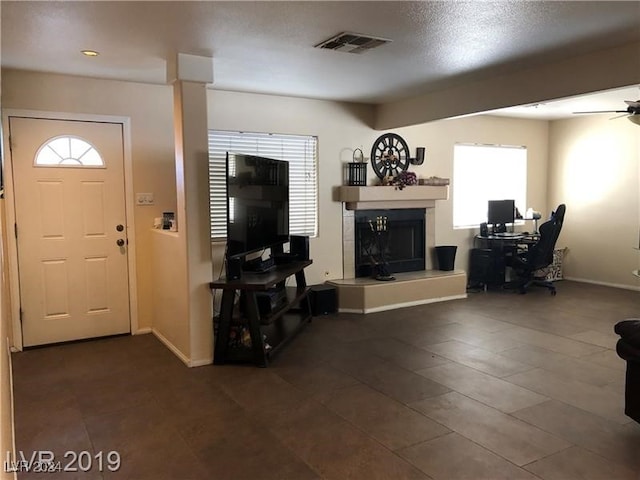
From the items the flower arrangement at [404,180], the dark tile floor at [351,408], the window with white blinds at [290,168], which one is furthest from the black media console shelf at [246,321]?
the flower arrangement at [404,180]

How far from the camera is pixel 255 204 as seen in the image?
4.43m

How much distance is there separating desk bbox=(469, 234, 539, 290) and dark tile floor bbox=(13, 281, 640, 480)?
2018 mm

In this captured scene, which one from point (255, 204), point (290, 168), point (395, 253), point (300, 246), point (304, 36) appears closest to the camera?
point (304, 36)

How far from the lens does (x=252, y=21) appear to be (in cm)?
307

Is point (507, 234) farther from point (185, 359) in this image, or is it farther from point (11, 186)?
point (11, 186)

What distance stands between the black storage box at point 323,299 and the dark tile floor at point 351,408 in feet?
1.92

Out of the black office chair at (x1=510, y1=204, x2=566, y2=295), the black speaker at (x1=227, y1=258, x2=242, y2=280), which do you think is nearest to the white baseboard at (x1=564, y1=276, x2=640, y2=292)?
the black office chair at (x1=510, y1=204, x2=566, y2=295)

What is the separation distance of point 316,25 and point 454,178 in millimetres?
4337

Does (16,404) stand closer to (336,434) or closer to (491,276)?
(336,434)

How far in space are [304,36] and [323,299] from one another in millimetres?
2970

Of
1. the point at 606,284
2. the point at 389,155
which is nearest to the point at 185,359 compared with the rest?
the point at 389,155

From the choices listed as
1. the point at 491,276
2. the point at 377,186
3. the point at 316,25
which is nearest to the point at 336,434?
the point at 316,25

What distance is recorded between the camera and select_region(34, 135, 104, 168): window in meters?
4.42

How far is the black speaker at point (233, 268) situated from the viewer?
3984mm
